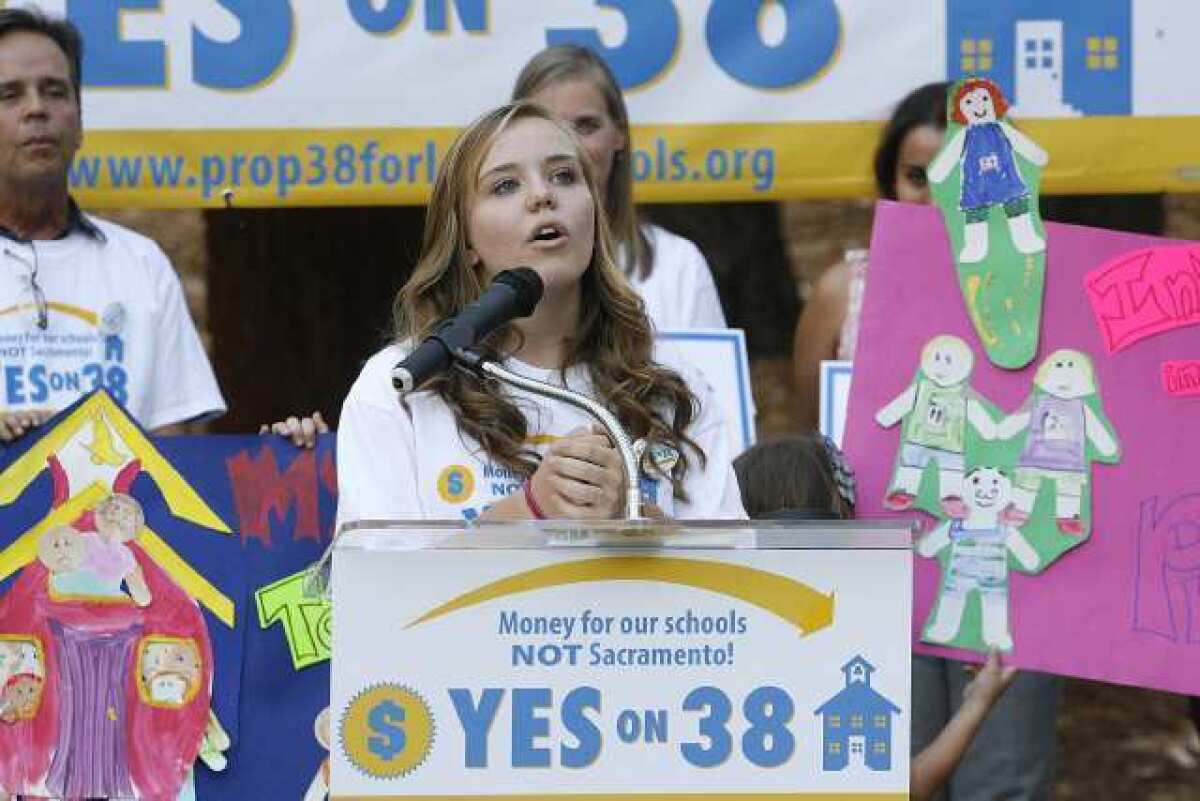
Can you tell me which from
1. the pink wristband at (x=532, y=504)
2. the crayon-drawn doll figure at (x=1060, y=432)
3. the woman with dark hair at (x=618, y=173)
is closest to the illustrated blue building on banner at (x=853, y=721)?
the pink wristband at (x=532, y=504)

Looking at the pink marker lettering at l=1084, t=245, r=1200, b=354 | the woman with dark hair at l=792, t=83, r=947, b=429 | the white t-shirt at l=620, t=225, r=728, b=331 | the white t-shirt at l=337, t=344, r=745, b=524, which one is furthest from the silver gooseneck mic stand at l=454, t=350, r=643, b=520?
the woman with dark hair at l=792, t=83, r=947, b=429

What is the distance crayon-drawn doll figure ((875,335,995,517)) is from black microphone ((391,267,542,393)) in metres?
1.17

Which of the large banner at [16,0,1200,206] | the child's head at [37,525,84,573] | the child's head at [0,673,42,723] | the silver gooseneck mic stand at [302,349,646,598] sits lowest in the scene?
the child's head at [0,673,42,723]

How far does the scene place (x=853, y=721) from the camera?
9.33 ft

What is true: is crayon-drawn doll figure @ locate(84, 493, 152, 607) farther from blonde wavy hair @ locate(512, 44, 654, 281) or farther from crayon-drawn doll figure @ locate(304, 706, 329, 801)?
blonde wavy hair @ locate(512, 44, 654, 281)

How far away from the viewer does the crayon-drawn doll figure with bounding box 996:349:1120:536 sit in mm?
4117

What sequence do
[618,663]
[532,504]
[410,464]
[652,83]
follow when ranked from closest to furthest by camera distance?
[618,663]
[532,504]
[410,464]
[652,83]

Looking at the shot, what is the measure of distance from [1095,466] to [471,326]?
150 cm

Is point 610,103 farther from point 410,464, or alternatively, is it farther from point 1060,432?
point 410,464

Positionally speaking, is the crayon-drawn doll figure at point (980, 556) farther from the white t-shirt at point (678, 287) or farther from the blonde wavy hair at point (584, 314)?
the white t-shirt at point (678, 287)

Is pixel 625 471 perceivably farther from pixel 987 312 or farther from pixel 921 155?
pixel 921 155

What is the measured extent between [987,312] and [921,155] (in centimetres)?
152

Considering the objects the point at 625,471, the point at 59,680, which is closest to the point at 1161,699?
the point at 59,680

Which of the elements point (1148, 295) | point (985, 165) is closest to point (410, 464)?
point (985, 165)
